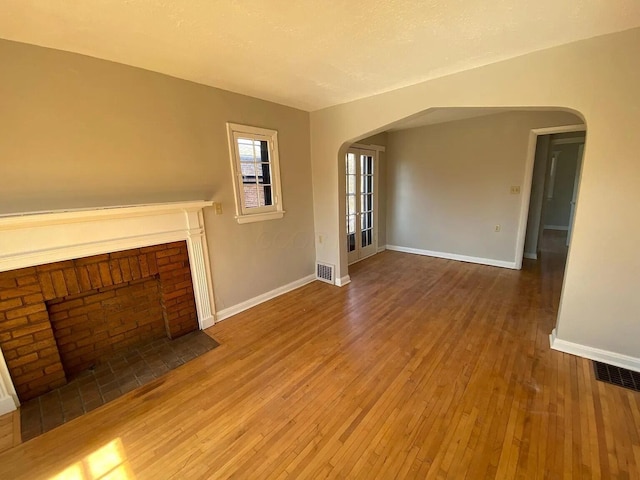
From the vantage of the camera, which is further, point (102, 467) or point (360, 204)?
point (360, 204)

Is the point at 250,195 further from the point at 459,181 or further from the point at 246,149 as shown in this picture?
the point at 459,181

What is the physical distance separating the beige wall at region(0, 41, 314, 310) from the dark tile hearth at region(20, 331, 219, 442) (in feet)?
1.98

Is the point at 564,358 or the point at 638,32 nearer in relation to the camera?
the point at 638,32

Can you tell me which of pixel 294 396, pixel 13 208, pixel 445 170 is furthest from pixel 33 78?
pixel 445 170

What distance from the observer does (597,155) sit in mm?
2021

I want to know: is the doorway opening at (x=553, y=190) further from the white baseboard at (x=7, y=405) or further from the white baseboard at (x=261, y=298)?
the white baseboard at (x=7, y=405)

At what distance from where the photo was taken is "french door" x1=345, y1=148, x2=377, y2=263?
15.8 ft

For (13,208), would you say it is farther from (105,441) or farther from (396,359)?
(396,359)

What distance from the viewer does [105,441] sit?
1.65m

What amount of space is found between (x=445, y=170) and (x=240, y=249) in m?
3.99

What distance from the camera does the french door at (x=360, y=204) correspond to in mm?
4828

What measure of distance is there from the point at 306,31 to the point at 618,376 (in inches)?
136

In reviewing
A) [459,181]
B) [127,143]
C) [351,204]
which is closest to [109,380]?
[127,143]

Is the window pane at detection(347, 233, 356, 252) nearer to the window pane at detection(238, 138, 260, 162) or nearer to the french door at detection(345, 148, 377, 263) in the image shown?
the french door at detection(345, 148, 377, 263)
